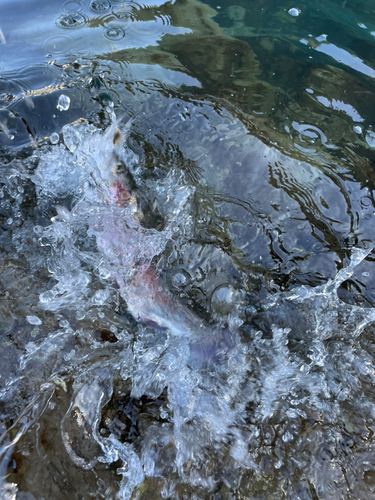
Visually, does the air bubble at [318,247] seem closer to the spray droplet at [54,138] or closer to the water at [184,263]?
the water at [184,263]

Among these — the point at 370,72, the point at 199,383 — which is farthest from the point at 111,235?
the point at 370,72

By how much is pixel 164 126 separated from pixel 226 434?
8.24ft

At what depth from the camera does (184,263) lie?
7.84ft

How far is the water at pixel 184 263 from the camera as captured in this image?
169 centimetres

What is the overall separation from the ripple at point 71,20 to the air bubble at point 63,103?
128 cm

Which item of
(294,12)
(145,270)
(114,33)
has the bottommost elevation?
(145,270)

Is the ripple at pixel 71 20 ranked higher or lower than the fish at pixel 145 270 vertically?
higher

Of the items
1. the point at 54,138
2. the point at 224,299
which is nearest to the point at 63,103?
the point at 54,138

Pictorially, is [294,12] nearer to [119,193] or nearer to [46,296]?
[119,193]

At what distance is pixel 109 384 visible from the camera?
1910 mm

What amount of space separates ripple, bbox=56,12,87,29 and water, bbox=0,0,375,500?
28 millimetres

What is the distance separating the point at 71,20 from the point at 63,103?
59.3 inches

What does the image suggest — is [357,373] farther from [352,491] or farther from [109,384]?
[109,384]

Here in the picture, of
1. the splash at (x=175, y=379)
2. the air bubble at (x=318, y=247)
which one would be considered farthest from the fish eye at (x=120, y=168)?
the air bubble at (x=318, y=247)
